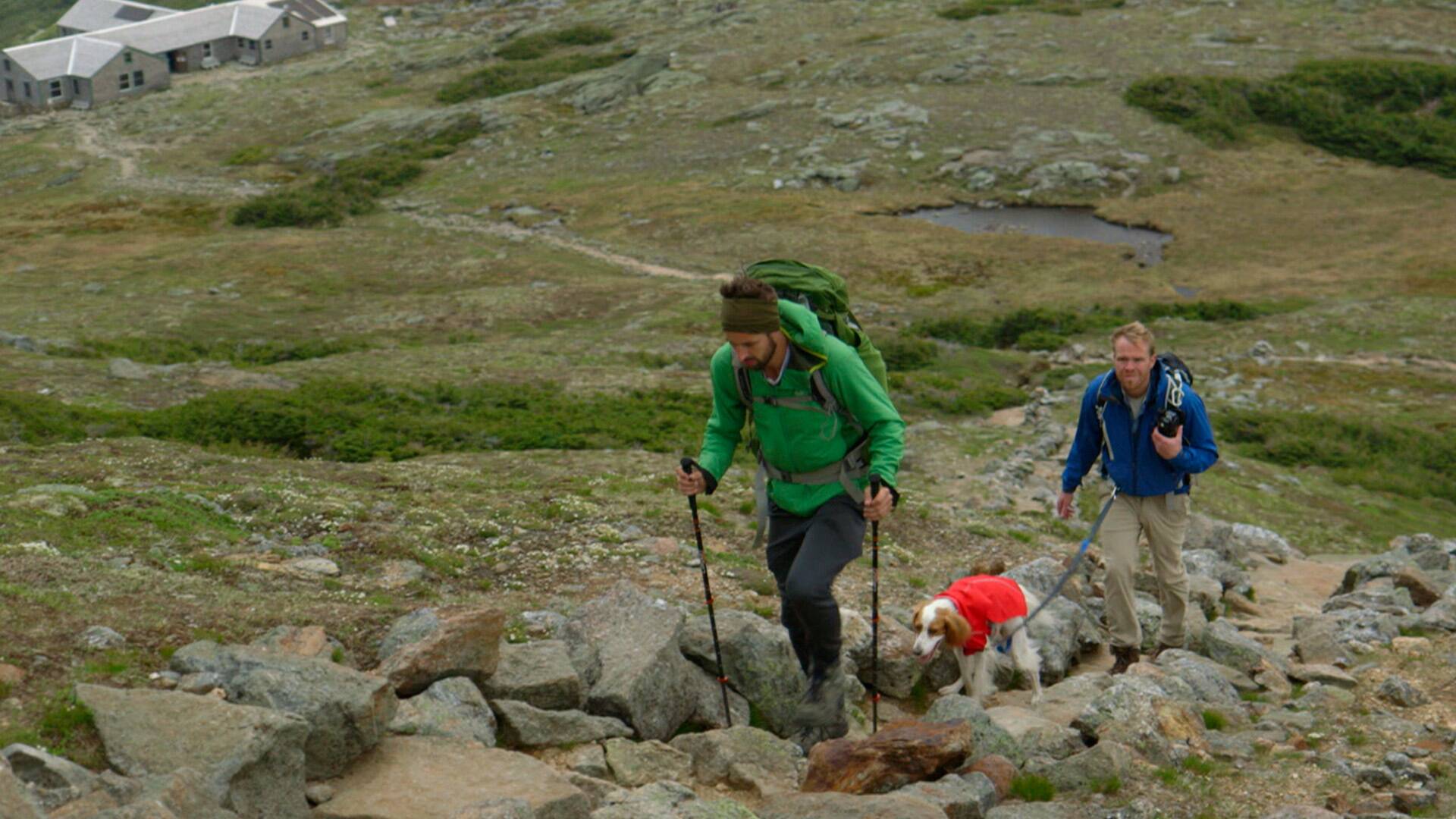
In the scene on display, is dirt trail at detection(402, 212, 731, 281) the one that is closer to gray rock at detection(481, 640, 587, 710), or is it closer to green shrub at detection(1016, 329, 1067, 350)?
green shrub at detection(1016, 329, 1067, 350)

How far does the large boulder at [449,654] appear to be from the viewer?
867 centimetres

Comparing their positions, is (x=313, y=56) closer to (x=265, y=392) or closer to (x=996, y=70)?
(x=996, y=70)

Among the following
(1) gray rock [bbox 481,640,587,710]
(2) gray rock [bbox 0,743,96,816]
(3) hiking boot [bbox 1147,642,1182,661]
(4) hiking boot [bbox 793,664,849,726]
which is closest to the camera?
(2) gray rock [bbox 0,743,96,816]

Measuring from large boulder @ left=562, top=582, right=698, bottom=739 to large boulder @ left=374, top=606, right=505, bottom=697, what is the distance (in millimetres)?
858

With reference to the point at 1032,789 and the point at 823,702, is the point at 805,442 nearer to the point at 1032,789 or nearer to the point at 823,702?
the point at 823,702

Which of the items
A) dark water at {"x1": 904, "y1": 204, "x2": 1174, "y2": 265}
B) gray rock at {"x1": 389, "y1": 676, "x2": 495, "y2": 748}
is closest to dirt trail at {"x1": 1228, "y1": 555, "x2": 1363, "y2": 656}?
gray rock at {"x1": 389, "y1": 676, "x2": 495, "y2": 748}

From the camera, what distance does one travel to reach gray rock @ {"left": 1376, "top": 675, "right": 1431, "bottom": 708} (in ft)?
35.9

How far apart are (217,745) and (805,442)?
4287 millimetres

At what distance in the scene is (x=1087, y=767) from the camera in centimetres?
853

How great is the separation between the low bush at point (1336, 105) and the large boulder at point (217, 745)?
242 ft

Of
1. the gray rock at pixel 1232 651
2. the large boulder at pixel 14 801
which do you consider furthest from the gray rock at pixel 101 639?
the gray rock at pixel 1232 651

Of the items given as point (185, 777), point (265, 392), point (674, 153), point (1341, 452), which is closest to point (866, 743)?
point (185, 777)

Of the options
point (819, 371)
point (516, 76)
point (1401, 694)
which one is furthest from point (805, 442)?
point (516, 76)

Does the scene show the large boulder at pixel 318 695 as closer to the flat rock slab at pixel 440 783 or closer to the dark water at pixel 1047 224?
the flat rock slab at pixel 440 783
